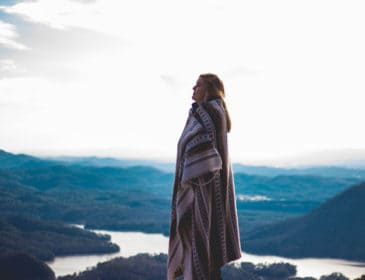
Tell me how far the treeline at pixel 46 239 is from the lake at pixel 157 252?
1113mm

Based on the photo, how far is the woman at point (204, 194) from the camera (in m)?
4.40

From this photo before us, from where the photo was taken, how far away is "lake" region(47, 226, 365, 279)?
41719mm

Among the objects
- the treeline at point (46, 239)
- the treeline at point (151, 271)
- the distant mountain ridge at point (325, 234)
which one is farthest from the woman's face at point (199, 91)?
the distant mountain ridge at point (325, 234)

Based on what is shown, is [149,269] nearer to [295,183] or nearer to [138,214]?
[138,214]

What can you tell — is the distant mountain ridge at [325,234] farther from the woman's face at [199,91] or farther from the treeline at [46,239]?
the woman's face at [199,91]

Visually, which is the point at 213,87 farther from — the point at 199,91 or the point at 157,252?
the point at 157,252

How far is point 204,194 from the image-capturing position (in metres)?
4.42

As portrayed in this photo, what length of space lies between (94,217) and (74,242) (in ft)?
62.5

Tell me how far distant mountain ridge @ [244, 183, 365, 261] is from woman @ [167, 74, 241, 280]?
4462 cm

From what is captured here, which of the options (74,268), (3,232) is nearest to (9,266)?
(74,268)

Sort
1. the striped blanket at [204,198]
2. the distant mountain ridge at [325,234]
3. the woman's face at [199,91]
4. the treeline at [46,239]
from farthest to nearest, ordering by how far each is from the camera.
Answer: the treeline at [46,239], the distant mountain ridge at [325,234], the woman's face at [199,91], the striped blanket at [204,198]

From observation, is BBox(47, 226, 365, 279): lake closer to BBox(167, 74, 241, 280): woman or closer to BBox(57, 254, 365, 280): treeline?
BBox(57, 254, 365, 280): treeline

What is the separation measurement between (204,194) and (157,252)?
1656 inches

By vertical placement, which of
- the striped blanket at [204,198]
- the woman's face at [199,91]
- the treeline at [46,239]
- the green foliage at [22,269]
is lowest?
the green foliage at [22,269]
